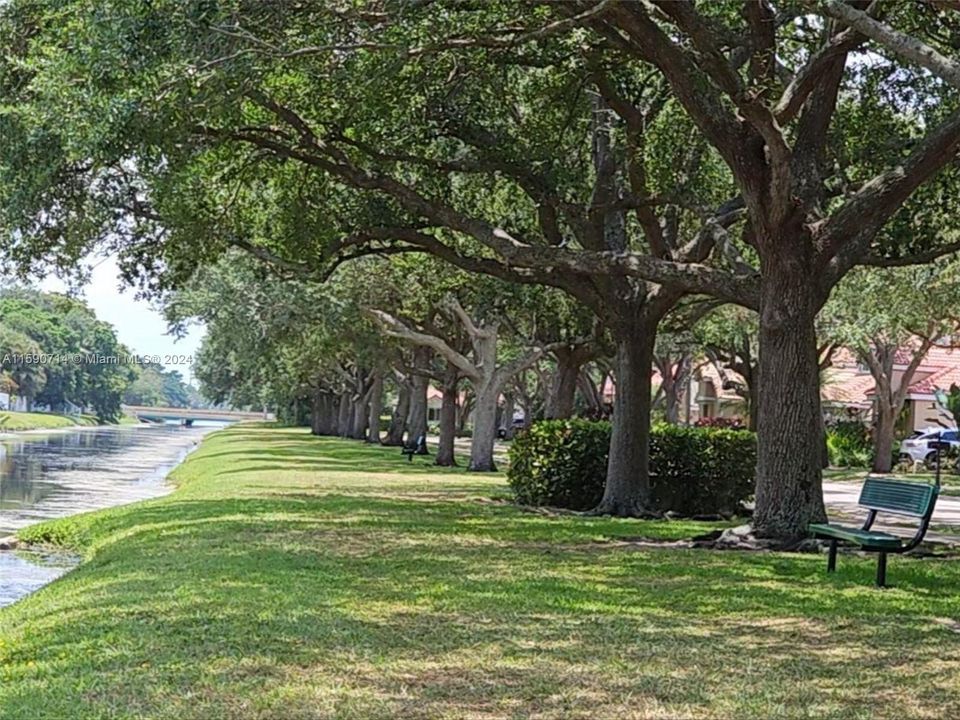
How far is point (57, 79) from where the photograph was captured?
11656 millimetres

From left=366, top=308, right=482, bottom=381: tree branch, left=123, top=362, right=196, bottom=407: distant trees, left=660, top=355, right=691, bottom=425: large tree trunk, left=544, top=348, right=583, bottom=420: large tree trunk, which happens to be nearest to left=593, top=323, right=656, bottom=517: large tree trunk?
left=544, top=348, right=583, bottom=420: large tree trunk

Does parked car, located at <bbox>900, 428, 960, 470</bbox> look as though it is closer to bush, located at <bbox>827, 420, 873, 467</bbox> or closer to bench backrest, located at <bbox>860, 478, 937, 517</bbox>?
bush, located at <bbox>827, 420, 873, 467</bbox>

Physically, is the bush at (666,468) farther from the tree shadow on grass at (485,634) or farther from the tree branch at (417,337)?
the tree branch at (417,337)

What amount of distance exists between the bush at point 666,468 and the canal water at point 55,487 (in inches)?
308

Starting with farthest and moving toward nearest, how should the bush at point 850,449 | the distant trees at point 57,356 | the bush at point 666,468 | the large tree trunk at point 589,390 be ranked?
the distant trees at point 57,356
the large tree trunk at point 589,390
the bush at point 850,449
the bush at point 666,468

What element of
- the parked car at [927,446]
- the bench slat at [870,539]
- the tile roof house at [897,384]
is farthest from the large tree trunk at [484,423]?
the bench slat at [870,539]

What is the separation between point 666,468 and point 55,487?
689 inches

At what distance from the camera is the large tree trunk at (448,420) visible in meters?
38.1

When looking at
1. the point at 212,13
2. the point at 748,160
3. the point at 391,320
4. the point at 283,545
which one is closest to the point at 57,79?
the point at 212,13

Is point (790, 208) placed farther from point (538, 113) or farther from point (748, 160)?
point (538, 113)

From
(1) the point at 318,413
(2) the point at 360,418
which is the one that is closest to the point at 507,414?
(1) the point at 318,413

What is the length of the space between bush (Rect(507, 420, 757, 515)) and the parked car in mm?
20464

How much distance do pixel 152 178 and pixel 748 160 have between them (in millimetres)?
6663

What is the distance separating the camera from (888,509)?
12.4 m
